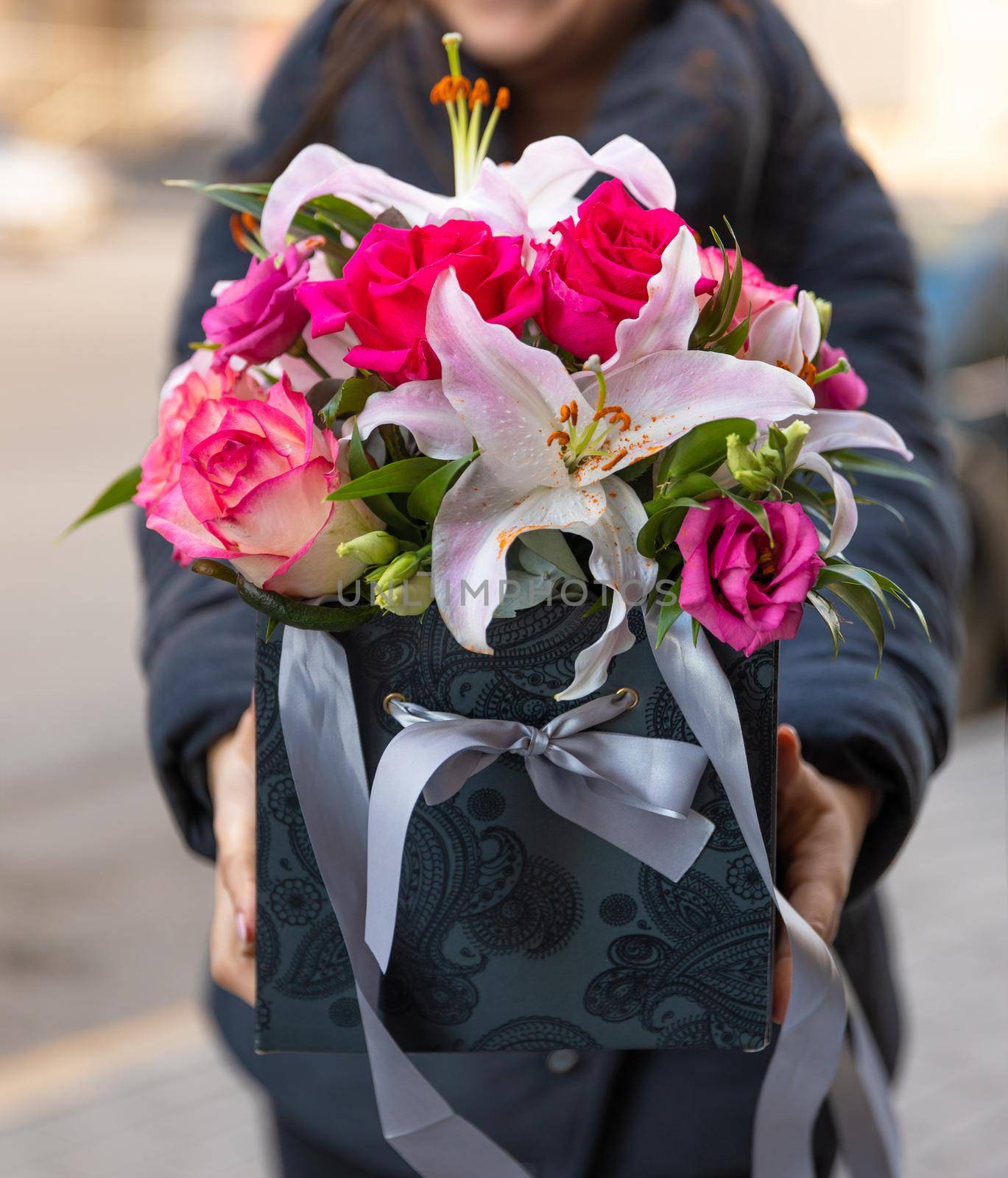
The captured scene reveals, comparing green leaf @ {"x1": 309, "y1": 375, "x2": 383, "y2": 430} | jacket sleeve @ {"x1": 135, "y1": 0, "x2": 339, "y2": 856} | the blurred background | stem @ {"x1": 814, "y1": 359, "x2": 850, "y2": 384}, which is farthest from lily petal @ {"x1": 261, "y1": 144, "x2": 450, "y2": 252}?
the blurred background

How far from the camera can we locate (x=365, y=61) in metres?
1.22

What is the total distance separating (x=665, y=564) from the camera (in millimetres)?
681

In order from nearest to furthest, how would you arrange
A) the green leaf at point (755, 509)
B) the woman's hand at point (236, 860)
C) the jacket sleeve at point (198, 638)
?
the green leaf at point (755, 509)
the woman's hand at point (236, 860)
the jacket sleeve at point (198, 638)

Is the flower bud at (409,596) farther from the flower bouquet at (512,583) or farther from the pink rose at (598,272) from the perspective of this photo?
the pink rose at (598,272)

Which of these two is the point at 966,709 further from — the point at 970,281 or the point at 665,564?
the point at 665,564

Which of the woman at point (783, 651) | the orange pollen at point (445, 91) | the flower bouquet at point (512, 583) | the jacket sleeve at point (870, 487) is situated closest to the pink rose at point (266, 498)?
the flower bouquet at point (512, 583)

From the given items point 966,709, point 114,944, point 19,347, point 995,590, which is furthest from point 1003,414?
point 19,347

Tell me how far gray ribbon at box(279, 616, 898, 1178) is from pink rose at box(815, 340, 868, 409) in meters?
0.17

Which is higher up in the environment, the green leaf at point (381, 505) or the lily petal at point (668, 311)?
the lily petal at point (668, 311)

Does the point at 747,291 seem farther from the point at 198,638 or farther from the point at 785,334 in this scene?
the point at 198,638

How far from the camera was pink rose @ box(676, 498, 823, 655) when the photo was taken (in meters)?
Answer: 0.63

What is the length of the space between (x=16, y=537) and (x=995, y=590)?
3207mm

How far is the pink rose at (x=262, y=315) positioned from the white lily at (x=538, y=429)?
94 mm

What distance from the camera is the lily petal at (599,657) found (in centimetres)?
66
